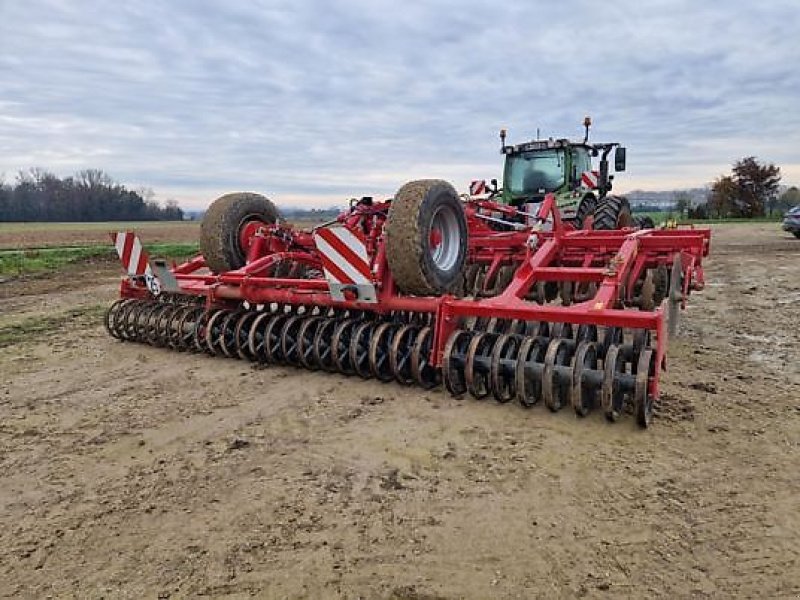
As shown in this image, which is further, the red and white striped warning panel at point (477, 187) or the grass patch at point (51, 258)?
the grass patch at point (51, 258)

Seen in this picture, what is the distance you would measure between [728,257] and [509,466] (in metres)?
13.1

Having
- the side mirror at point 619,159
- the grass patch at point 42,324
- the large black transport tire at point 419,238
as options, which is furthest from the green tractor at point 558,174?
the grass patch at point 42,324

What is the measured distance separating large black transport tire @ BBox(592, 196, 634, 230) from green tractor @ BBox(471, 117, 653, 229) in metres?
0.10

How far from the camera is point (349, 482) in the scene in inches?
119

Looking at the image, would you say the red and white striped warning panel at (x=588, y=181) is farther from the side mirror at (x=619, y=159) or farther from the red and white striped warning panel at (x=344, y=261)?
the red and white striped warning panel at (x=344, y=261)

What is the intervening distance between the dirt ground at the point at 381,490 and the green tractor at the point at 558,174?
→ 425 centimetres

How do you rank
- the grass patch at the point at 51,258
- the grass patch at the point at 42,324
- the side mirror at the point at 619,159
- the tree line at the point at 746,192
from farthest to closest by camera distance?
the tree line at the point at 746,192, the grass patch at the point at 51,258, the side mirror at the point at 619,159, the grass patch at the point at 42,324

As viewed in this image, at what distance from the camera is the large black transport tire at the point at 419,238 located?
4.34 metres

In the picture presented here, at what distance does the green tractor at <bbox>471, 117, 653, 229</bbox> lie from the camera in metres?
8.79

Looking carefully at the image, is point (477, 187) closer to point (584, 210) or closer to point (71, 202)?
point (584, 210)

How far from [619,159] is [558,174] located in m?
0.87

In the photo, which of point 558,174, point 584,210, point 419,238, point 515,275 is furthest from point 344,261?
point 558,174

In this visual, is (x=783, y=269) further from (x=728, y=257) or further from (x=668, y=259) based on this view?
(x=668, y=259)

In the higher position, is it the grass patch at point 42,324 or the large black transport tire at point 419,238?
the large black transport tire at point 419,238
